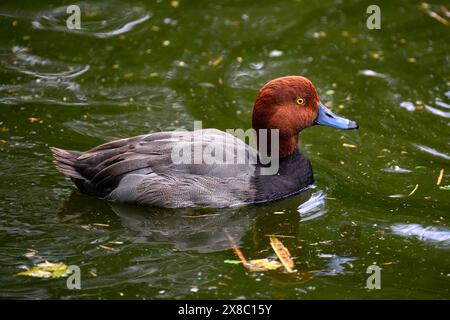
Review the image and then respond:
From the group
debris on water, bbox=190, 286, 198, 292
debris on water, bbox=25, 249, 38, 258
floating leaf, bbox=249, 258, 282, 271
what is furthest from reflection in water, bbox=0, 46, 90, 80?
debris on water, bbox=190, 286, 198, 292

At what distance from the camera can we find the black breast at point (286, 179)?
7.37 meters

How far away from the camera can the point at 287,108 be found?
749 centimetres

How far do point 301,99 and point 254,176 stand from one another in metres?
0.92

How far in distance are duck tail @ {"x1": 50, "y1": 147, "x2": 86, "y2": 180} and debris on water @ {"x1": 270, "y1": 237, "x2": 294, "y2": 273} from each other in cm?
204

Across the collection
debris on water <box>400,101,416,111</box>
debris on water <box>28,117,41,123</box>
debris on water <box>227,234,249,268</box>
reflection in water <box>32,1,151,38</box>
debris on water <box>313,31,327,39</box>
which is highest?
reflection in water <box>32,1,151,38</box>

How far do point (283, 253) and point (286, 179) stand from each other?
4.12 ft

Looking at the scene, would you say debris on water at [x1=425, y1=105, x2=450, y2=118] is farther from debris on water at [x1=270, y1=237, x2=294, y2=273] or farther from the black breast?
debris on water at [x1=270, y1=237, x2=294, y2=273]

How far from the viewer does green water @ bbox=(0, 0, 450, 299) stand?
239 inches

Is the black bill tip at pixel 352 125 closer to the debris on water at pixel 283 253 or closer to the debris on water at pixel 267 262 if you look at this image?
the debris on water at pixel 283 253

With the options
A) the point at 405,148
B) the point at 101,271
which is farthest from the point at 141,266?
the point at 405,148

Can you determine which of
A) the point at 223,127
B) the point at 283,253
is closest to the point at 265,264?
the point at 283,253

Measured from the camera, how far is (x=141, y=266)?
6.11m

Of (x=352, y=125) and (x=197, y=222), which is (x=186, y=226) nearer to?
(x=197, y=222)
